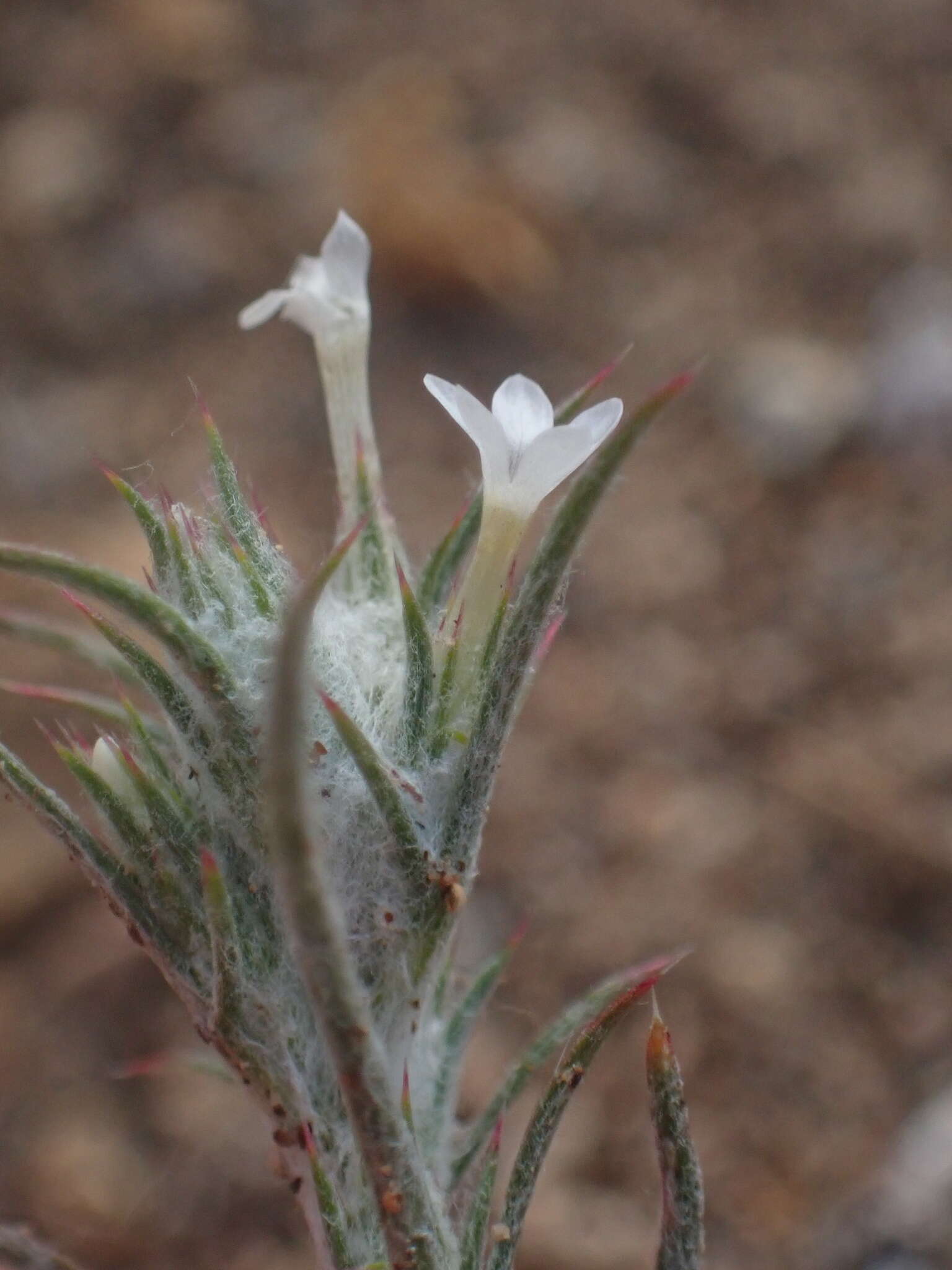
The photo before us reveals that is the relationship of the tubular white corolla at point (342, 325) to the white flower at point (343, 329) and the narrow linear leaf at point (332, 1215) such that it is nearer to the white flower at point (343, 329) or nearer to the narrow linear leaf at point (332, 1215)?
the white flower at point (343, 329)

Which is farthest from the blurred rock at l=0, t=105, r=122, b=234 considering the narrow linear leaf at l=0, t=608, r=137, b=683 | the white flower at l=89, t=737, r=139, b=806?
the white flower at l=89, t=737, r=139, b=806

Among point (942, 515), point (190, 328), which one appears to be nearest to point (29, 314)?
point (190, 328)

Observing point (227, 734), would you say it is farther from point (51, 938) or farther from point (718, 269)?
point (718, 269)

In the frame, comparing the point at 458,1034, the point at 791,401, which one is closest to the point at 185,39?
the point at 791,401

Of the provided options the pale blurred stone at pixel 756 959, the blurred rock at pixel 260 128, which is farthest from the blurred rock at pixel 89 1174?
the blurred rock at pixel 260 128

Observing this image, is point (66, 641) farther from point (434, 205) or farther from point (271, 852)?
point (434, 205)
